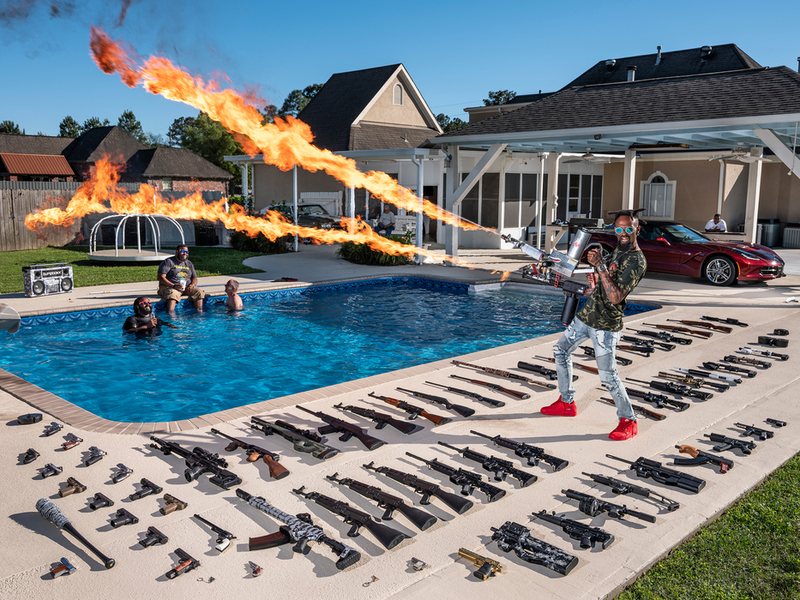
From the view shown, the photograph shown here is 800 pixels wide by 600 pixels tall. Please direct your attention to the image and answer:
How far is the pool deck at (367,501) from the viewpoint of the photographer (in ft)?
13.6

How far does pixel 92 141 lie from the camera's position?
1922 inches

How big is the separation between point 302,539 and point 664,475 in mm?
3084

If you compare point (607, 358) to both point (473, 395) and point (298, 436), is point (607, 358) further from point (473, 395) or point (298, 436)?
point (298, 436)

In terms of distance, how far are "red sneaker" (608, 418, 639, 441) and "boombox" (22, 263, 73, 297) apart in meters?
13.2

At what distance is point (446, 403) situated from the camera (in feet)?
24.4

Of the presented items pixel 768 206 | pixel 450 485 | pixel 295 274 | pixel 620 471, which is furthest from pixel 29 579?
pixel 768 206

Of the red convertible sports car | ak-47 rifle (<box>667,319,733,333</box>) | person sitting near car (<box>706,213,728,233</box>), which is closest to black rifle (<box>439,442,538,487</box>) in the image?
ak-47 rifle (<box>667,319,733,333</box>)

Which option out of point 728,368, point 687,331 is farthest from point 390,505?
point 687,331

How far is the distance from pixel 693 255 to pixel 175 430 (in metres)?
14.9

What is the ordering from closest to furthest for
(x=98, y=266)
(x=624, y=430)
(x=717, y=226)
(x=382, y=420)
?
1. (x=624, y=430)
2. (x=382, y=420)
3. (x=98, y=266)
4. (x=717, y=226)

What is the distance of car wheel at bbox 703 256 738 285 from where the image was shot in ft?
54.9

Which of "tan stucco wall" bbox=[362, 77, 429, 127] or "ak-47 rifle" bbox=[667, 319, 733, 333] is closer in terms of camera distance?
"ak-47 rifle" bbox=[667, 319, 733, 333]

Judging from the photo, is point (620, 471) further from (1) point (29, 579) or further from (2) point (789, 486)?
(1) point (29, 579)

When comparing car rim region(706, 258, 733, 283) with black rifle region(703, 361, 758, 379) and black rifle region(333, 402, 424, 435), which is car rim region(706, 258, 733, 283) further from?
black rifle region(333, 402, 424, 435)
